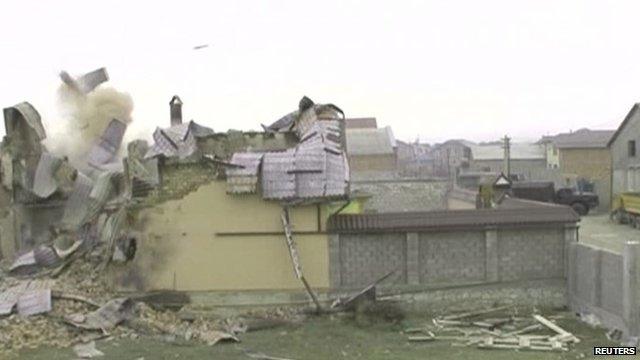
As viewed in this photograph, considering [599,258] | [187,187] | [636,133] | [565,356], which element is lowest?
[565,356]

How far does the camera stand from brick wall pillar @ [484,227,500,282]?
15.4m

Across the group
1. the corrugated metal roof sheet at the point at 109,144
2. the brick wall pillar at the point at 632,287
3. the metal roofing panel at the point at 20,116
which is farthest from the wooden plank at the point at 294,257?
the corrugated metal roof sheet at the point at 109,144

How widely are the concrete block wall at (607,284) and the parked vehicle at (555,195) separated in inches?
941

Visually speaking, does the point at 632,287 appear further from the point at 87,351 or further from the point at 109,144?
the point at 109,144

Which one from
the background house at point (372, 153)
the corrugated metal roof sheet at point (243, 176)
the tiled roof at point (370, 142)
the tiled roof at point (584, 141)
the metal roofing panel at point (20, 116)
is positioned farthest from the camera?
the tiled roof at point (370, 142)

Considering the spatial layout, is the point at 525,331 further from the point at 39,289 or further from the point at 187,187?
the point at 39,289

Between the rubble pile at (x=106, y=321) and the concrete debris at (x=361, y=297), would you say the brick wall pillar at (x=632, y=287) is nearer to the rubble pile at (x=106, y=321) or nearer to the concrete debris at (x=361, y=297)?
the concrete debris at (x=361, y=297)

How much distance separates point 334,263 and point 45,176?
8.22 meters

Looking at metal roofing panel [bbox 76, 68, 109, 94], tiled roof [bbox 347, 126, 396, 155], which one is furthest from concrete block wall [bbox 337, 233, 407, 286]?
tiled roof [bbox 347, 126, 396, 155]

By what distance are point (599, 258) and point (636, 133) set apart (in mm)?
31666

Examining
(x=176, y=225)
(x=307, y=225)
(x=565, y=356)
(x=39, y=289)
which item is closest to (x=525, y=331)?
(x=565, y=356)

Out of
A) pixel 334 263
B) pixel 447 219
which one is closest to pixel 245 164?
pixel 334 263

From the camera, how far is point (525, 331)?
13.5m

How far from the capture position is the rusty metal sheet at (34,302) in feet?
47.1
